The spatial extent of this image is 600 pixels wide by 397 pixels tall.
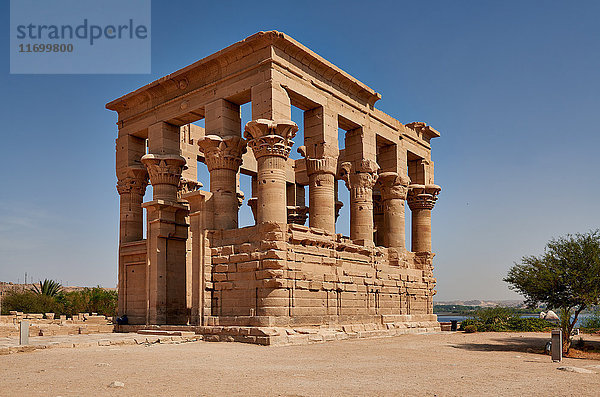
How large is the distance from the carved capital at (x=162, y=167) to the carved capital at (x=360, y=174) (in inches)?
267

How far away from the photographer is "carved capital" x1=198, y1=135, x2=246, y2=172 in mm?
20266

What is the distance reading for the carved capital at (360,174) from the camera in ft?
76.9

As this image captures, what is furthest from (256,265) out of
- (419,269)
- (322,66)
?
(419,269)

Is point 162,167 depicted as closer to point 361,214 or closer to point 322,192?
point 322,192

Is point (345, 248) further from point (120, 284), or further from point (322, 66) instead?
point (120, 284)

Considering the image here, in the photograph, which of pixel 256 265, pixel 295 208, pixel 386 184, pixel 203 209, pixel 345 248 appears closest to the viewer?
pixel 256 265

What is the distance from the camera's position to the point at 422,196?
29.5 meters

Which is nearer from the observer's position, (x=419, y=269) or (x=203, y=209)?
(x=203, y=209)

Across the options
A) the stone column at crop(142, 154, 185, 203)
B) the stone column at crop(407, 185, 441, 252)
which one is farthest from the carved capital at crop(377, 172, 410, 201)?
the stone column at crop(142, 154, 185, 203)

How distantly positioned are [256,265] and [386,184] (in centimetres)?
1042

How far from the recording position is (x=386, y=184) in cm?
2688

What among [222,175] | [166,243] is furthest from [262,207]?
[166,243]

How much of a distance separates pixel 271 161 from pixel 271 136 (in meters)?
0.85

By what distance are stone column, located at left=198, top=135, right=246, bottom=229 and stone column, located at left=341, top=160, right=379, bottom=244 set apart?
5325mm
